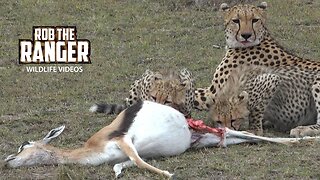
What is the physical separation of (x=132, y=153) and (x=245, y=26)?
2.57 metres

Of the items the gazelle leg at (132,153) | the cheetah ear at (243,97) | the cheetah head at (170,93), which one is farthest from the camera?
the cheetah ear at (243,97)

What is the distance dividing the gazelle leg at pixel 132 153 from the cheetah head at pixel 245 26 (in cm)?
243

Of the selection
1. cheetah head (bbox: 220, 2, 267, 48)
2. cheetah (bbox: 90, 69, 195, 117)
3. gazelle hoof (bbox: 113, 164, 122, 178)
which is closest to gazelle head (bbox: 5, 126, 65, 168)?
gazelle hoof (bbox: 113, 164, 122, 178)

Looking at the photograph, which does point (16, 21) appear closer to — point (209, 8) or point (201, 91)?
point (209, 8)

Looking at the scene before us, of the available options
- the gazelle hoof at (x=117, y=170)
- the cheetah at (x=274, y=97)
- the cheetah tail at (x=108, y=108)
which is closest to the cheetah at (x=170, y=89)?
the cheetah at (x=274, y=97)

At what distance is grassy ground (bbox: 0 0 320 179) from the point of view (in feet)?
18.3

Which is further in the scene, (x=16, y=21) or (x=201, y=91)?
(x=16, y=21)

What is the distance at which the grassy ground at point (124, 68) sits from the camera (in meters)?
5.59

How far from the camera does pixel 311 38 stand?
35.8 feet

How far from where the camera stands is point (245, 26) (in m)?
7.60

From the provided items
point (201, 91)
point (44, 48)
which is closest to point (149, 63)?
point (44, 48)

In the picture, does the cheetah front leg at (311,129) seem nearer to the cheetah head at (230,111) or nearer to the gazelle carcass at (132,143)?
the cheetah head at (230,111)

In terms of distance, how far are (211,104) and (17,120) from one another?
1675 mm

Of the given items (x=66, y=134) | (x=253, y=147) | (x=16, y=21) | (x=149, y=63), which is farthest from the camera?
(x=16, y=21)
